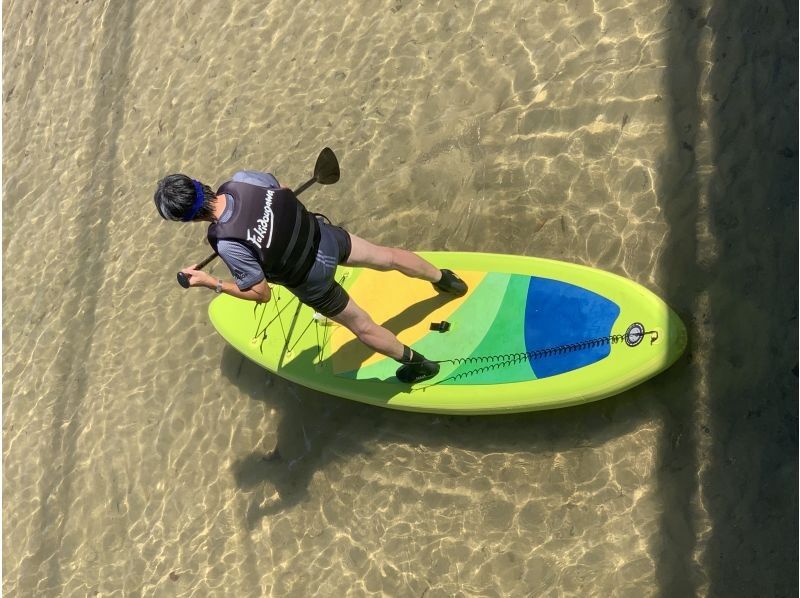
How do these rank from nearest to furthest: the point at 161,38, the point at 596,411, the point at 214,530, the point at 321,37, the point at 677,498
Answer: the point at 677,498 → the point at 596,411 → the point at 214,530 → the point at 321,37 → the point at 161,38

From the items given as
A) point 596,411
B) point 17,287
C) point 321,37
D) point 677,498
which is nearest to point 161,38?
point 321,37

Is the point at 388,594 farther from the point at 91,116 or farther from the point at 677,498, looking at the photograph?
the point at 91,116

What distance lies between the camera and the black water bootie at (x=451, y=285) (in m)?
4.06

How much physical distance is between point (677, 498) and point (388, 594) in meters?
1.79

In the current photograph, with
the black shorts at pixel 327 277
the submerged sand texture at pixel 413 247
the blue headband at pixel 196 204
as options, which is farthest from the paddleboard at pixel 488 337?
the blue headband at pixel 196 204

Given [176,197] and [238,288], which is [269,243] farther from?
[176,197]

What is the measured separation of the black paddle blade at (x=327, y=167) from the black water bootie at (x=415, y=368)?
121 cm

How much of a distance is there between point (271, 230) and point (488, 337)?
1.49 m

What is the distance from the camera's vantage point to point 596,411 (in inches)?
152

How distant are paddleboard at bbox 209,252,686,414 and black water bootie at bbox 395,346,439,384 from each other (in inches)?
1.8

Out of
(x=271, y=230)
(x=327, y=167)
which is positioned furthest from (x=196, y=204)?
(x=327, y=167)

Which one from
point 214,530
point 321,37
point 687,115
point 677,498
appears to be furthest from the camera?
point 321,37

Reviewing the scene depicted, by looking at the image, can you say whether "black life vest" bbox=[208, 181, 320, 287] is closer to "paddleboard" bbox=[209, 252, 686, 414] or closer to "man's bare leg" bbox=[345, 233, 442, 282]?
"man's bare leg" bbox=[345, 233, 442, 282]

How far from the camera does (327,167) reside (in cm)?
427
